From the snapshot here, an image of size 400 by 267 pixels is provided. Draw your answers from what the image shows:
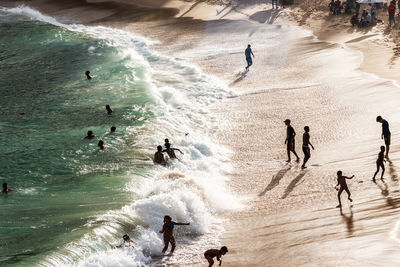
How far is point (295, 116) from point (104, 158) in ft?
25.4

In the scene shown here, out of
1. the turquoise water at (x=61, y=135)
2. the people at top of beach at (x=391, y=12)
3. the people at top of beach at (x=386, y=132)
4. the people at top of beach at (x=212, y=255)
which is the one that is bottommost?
the turquoise water at (x=61, y=135)

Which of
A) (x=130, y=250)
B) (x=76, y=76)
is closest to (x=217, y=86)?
(x=76, y=76)

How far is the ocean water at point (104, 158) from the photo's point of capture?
14555mm

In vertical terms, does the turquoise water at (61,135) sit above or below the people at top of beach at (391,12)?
below

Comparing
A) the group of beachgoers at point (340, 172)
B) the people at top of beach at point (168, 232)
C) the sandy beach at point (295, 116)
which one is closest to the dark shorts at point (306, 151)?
the group of beachgoers at point (340, 172)

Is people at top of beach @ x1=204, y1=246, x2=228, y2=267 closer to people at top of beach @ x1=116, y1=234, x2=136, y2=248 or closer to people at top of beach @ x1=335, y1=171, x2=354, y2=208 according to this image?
people at top of beach @ x1=116, y1=234, x2=136, y2=248

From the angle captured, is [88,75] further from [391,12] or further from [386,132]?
[391,12]

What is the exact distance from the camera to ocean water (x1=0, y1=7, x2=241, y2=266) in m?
14.6

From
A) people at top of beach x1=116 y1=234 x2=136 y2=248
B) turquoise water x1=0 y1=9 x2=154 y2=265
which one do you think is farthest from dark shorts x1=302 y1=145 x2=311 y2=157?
people at top of beach x1=116 y1=234 x2=136 y2=248

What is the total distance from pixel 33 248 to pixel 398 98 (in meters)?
14.5

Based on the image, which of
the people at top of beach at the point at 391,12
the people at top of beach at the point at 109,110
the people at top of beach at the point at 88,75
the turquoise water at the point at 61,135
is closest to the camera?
the turquoise water at the point at 61,135

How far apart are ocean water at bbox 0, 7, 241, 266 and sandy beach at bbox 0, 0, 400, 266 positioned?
0.94 meters

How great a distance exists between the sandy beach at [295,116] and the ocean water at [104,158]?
94cm

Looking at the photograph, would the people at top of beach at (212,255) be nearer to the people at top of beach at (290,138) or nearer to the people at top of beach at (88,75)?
the people at top of beach at (290,138)
